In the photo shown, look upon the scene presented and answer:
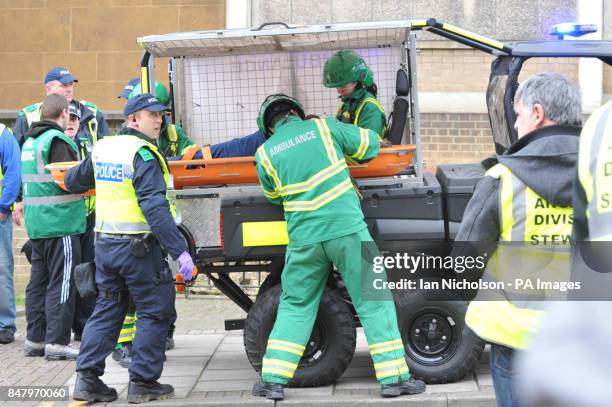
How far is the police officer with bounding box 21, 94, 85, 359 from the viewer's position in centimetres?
754

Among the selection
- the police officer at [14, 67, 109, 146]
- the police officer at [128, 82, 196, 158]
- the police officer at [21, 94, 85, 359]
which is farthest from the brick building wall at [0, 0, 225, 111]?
the police officer at [128, 82, 196, 158]

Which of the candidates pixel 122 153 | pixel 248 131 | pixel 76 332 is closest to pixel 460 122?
pixel 248 131

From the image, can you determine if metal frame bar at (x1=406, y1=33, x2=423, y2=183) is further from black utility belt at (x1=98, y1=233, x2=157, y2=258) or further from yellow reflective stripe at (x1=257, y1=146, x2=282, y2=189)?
black utility belt at (x1=98, y1=233, x2=157, y2=258)

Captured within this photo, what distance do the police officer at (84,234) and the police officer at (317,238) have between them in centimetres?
239

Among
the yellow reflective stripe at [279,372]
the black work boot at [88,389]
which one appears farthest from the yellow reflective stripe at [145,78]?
the yellow reflective stripe at [279,372]

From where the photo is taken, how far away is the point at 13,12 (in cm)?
1215

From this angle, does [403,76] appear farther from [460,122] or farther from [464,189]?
[460,122]

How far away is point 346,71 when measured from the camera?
21.6 feet

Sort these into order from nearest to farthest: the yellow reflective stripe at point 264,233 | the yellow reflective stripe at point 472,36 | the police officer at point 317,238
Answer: the police officer at point 317,238
the yellow reflective stripe at point 472,36
the yellow reflective stripe at point 264,233

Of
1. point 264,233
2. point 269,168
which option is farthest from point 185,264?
point 269,168

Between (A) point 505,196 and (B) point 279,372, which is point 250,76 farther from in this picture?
(A) point 505,196

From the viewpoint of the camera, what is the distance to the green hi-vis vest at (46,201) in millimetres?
7562

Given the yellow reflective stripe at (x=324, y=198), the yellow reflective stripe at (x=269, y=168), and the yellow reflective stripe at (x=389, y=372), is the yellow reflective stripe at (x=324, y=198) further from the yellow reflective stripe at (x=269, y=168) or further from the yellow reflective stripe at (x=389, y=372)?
the yellow reflective stripe at (x=389, y=372)

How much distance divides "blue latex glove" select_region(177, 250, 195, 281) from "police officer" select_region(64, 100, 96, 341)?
2.16 m
